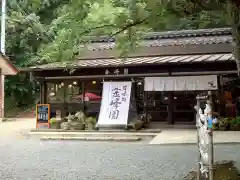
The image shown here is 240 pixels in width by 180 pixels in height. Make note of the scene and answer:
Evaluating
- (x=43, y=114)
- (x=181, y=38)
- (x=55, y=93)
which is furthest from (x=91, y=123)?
(x=181, y=38)

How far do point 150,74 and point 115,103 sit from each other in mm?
1990

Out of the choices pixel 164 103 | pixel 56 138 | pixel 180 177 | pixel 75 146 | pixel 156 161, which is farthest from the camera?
pixel 164 103

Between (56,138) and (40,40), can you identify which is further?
(40,40)

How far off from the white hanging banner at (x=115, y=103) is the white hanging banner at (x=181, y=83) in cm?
94

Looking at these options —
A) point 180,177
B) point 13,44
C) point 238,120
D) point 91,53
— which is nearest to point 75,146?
point 180,177

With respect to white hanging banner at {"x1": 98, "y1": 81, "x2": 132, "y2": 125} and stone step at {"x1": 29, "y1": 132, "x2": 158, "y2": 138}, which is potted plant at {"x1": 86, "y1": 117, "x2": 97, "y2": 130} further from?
stone step at {"x1": 29, "y1": 132, "x2": 158, "y2": 138}

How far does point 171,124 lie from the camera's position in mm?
14578

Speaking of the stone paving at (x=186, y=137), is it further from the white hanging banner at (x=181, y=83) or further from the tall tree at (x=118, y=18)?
the tall tree at (x=118, y=18)

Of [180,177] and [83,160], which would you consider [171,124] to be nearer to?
[83,160]

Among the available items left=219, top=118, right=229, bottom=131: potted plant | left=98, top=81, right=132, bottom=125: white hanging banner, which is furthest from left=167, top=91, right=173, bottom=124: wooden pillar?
left=219, top=118, right=229, bottom=131: potted plant

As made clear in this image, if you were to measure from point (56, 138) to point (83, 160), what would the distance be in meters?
4.49

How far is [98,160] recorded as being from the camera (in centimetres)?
849

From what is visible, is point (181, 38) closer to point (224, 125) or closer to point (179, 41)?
point (179, 41)

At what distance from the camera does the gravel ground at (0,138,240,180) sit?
6828 millimetres
